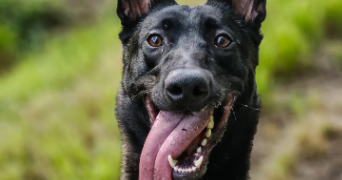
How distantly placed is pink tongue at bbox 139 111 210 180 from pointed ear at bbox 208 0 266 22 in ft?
3.11

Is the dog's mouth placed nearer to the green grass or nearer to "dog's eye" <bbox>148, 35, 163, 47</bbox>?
"dog's eye" <bbox>148, 35, 163, 47</bbox>

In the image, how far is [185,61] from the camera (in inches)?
107

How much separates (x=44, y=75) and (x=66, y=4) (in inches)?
236

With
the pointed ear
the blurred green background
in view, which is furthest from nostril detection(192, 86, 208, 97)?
the blurred green background

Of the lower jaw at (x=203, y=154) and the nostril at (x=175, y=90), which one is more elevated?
the nostril at (x=175, y=90)

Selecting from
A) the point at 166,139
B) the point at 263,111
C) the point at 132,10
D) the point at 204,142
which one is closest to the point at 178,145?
the point at 166,139

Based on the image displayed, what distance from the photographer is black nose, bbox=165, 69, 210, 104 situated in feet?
8.24

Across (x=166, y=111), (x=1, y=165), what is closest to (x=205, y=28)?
(x=166, y=111)

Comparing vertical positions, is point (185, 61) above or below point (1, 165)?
above

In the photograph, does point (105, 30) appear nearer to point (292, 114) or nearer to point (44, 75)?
point (44, 75)

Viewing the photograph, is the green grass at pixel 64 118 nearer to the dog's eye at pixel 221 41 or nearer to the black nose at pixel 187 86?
the dog's eye at pixel 221 41

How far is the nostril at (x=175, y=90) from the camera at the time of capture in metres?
2.56

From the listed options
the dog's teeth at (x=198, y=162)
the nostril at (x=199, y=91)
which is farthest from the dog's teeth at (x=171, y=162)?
the nostril at (x=199, y=91)

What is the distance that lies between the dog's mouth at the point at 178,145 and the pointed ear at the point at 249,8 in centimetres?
87
